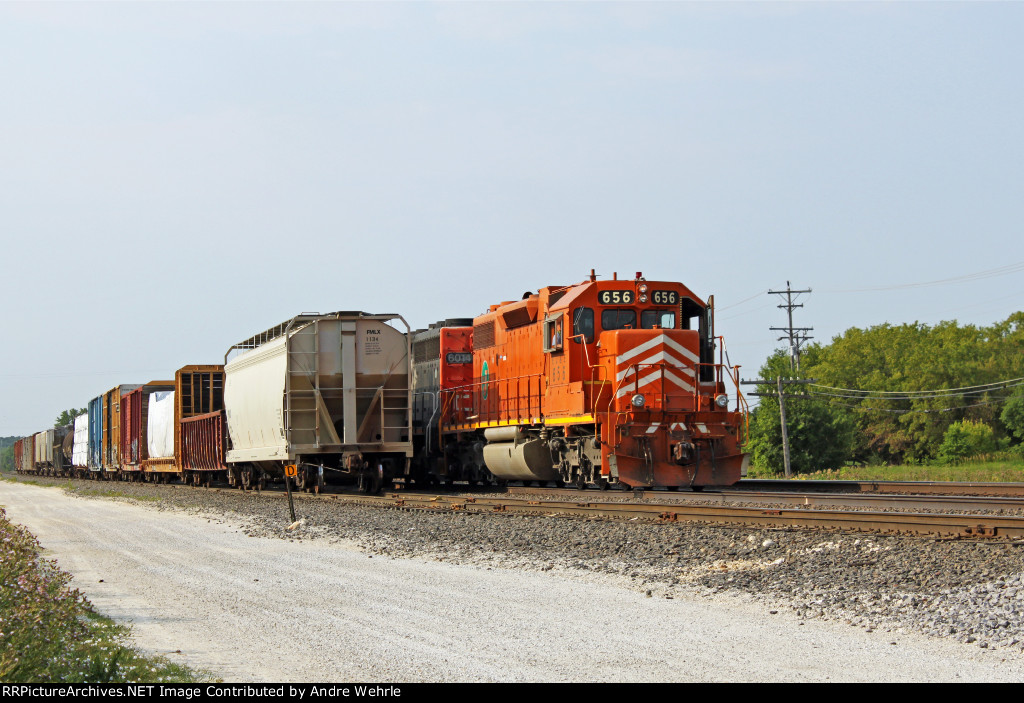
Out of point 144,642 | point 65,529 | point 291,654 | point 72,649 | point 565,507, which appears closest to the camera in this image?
point 72,649

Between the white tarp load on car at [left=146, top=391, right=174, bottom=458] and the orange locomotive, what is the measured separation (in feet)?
54.5

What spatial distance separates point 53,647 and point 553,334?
550 inches

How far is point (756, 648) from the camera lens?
7105 mm

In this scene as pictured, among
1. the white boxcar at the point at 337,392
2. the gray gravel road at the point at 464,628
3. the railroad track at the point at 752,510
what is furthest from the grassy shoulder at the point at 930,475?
the gray gravel road at the point at 464,628

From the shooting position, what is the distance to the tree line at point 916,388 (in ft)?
210

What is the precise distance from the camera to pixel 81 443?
55.0m

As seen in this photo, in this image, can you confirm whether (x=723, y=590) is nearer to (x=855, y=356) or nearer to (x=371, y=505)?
(x=371, y=505)

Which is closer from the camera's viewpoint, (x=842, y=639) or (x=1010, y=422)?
(x=842, y=639)

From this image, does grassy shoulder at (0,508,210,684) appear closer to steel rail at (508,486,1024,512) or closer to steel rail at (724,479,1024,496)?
steel rail at (508,486,1024,512)

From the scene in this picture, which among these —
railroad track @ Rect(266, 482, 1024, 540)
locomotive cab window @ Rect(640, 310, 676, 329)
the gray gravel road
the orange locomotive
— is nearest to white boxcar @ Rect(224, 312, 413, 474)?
the orange locomotive

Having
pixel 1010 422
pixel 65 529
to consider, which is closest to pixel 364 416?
pixel 65 529

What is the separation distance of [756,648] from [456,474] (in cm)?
1856

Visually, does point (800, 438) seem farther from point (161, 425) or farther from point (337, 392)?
point (337, 392)

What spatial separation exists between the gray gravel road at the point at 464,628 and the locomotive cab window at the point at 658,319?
26.4ft
